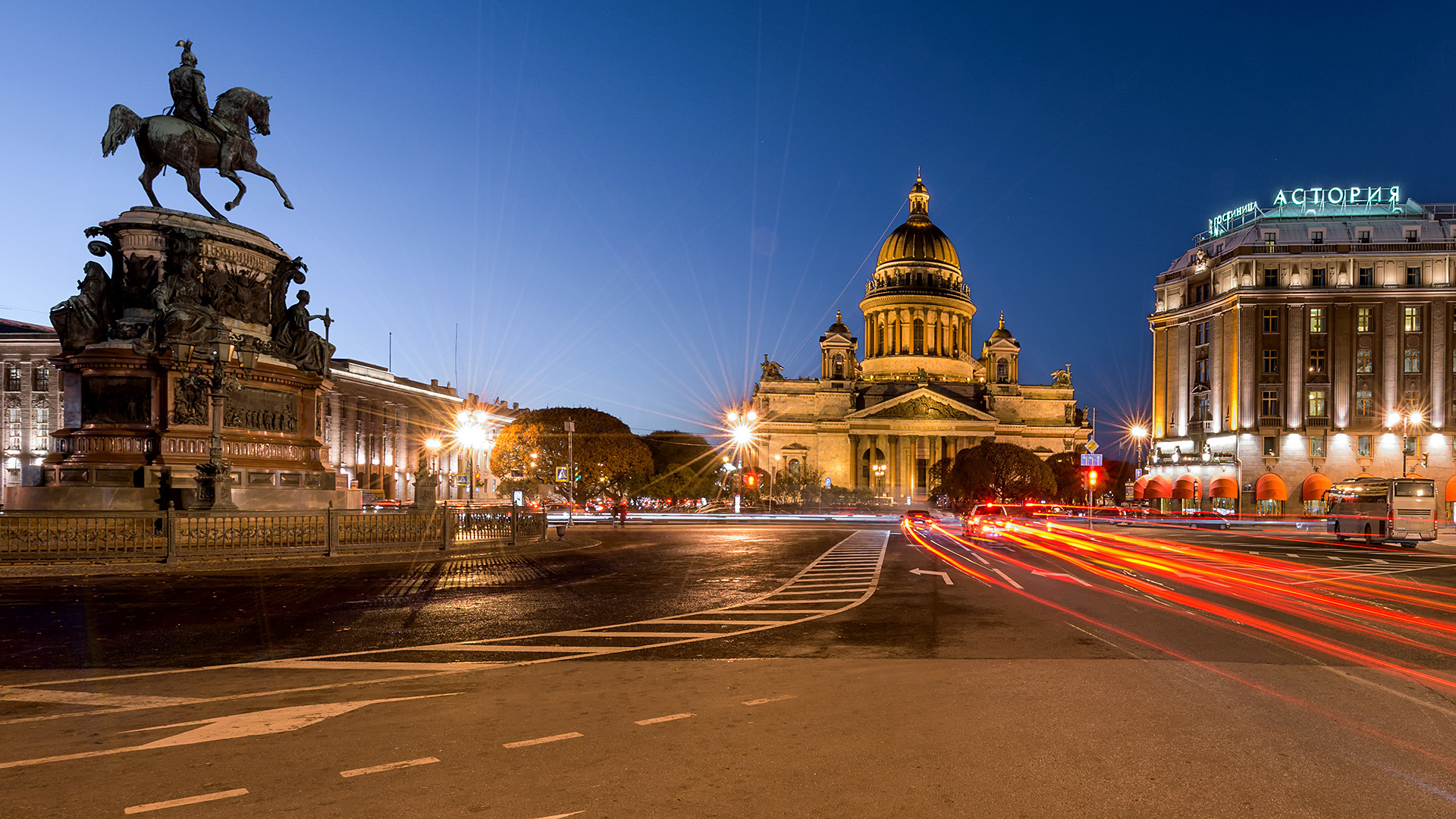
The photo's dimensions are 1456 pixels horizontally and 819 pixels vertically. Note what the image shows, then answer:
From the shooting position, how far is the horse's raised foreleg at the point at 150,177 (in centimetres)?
2408

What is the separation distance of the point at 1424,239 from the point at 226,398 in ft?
281

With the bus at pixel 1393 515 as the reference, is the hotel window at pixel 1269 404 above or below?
above

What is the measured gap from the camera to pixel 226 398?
904 inches

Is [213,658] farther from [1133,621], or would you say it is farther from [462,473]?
[462,473]

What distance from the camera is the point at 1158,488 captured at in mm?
78312

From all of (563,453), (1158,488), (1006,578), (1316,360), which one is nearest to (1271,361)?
(1316,360)

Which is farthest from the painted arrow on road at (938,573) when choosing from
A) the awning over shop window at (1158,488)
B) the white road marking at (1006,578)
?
the awning over shop window at (1158,488)

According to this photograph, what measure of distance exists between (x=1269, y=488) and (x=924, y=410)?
46.6 m

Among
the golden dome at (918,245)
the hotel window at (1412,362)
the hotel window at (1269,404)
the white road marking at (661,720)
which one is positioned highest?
the golden dome at (918,245)

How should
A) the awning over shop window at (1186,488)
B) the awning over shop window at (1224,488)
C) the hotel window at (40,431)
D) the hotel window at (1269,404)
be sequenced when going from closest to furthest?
the awning over shop window at (1224,488), the hotel window at (1269,404), the awning over shop window at (1186,488), the hotel window at (40,431)

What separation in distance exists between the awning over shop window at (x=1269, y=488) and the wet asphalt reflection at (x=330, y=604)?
59.6 metres

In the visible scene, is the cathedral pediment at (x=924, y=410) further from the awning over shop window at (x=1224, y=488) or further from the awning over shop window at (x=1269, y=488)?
the awning over shop window at (x=1269, y=488)

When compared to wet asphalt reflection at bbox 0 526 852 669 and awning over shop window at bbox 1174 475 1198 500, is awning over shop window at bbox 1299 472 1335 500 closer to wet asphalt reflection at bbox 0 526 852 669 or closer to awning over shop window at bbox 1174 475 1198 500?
awning over shop window at bbox 1174 475 1198 500

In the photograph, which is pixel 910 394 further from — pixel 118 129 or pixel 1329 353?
pixel 118 129
